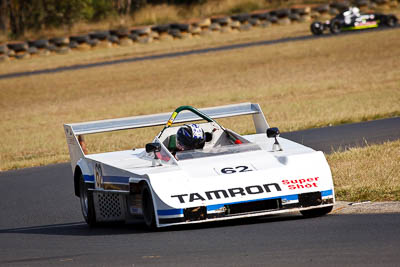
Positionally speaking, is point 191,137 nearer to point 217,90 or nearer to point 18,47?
point 217,90

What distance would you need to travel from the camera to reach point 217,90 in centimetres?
2770

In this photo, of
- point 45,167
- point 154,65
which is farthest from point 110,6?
point 45,167

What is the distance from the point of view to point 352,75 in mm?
27828

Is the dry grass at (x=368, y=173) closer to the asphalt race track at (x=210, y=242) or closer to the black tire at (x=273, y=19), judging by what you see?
the asphalt race track at (x=210, y=242)

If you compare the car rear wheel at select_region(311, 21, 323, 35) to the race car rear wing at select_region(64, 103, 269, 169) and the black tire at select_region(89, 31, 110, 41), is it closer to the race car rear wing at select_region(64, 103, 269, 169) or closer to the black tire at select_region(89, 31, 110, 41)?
the black tire at select_region(89, 31, 110, 41)

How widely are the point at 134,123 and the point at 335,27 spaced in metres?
30.8

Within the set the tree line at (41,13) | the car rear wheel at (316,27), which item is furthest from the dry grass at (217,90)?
the tree line at (41,13)

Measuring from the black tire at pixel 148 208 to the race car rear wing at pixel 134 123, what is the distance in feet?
6.85

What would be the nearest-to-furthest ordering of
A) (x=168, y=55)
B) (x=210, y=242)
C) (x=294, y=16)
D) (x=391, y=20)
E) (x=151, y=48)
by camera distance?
(x=210, y=242) → (x=168, y=55) → (x=391, y=20) → (x=151, y=48) → (x=294, y=16)

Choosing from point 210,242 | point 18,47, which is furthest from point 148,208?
point 18,47

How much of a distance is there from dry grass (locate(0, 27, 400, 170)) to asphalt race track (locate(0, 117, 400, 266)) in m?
7.51

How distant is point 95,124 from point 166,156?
6.47ft

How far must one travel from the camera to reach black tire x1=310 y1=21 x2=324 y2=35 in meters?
39.1

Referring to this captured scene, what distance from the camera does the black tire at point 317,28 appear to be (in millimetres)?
39128
